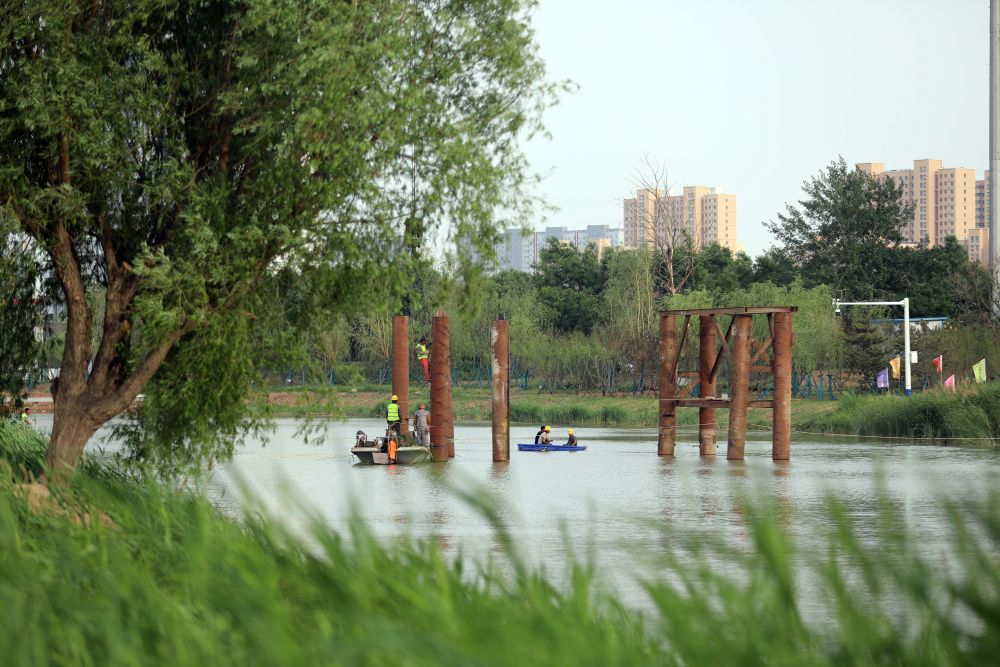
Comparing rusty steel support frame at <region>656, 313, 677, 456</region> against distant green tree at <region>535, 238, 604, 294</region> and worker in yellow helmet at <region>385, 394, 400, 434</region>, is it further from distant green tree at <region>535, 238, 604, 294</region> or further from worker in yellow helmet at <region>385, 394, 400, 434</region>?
distant green tree at <region>535, 238, 604, 294</region>

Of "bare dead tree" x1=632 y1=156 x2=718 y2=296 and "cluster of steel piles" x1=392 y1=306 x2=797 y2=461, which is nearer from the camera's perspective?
"cluster of steel piles" x1=392 y1=306 x2=797 y2=461

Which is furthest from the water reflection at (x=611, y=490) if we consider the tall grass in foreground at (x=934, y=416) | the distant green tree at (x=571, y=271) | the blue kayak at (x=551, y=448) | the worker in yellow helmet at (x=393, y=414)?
the distant green tree at (x=571, y=271)

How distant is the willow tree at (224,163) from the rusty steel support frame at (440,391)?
15.0 meters

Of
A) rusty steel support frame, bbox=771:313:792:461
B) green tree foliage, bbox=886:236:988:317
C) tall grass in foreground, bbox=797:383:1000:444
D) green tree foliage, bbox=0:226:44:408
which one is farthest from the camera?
green tree foliage, bbox=886:236:988:317

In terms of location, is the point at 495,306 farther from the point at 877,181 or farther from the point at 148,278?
the point at 148,278

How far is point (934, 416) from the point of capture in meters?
40.2

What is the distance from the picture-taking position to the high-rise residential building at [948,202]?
557 feet

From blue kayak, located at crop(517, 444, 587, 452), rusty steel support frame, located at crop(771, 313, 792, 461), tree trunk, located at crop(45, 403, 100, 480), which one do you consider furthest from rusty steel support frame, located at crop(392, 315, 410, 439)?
tree trunk, located at crop(45, 403, 100, 480)

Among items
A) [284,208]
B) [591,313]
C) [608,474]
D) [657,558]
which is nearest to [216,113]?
[284,208]

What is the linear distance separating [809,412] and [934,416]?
1242 centimetres

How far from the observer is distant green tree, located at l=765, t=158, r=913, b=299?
84.9 m

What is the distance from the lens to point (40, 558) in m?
6.32

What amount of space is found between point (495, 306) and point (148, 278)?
62929mm

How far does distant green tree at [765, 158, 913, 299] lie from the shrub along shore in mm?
25330
